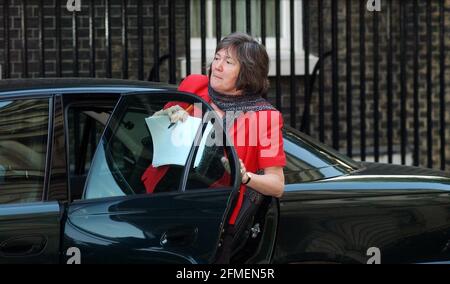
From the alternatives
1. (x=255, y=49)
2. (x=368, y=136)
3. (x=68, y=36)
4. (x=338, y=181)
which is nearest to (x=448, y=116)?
(x=368, y=136)

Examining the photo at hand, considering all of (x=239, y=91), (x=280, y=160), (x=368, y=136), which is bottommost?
(x=368, y=136)

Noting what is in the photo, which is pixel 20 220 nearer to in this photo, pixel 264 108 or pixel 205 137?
pixel 205 137

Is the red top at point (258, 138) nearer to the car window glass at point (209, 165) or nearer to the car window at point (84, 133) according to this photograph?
the car window glass at point (209, 165)

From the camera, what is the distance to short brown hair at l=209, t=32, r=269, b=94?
13.8 feet

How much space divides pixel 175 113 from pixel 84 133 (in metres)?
0.84

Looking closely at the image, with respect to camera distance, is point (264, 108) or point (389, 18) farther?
point (389, 18)

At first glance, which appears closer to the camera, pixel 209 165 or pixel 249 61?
pixel 209 165

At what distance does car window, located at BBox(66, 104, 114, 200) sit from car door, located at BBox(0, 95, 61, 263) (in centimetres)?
14

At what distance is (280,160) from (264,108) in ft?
0.77

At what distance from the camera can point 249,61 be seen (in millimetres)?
4219
